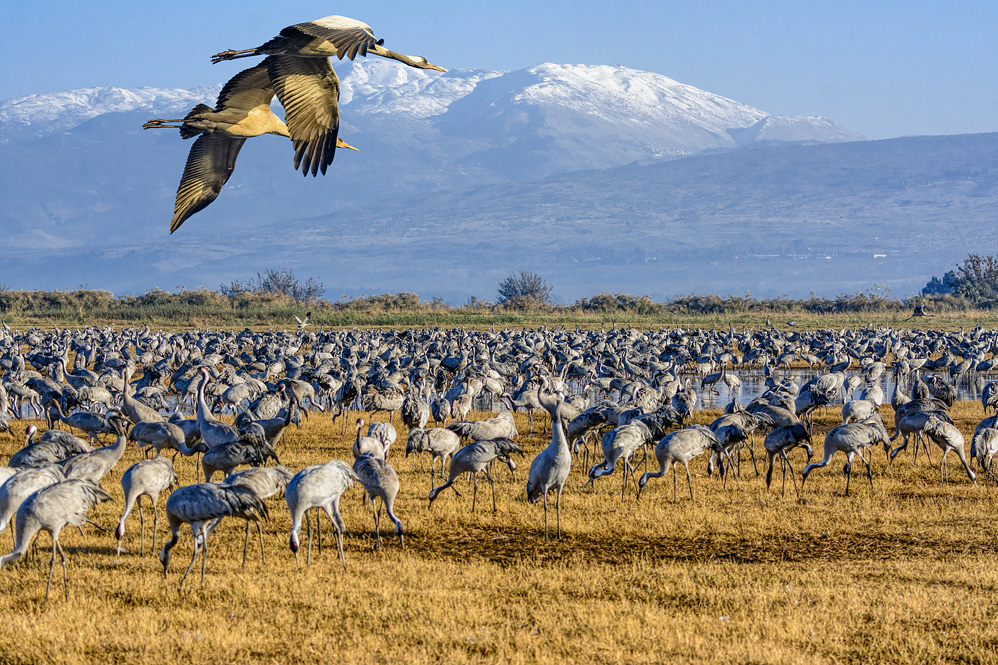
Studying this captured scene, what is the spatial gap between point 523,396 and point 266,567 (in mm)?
9420

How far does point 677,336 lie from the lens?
3600 centimetres

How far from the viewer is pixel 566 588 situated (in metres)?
8.80

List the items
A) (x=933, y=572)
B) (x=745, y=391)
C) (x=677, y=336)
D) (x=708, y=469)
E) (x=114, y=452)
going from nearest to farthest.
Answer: (x=933, y=572)
(x=114, y=452)
(x=708, y=469)
(x=745, y=391)
(x=677, y=336)

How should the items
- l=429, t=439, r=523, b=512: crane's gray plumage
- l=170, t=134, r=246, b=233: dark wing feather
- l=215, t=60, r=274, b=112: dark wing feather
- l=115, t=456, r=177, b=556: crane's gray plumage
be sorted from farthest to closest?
l=429, t=439, r=523, b=512: crane's gray plumage
l=115, t=456, r=177, b=556: crane's gray plumage
l=170, t=134, r=246, b=233: dark wing feather
l=215, t=60, r=274, b=112: dark wing feather

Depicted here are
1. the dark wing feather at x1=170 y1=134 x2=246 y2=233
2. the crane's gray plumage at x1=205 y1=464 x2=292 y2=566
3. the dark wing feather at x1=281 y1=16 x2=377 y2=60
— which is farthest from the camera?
the crane's gray plumage at x1=205 y1=464 x2=292 y2=566

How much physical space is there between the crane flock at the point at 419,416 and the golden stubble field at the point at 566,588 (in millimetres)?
343

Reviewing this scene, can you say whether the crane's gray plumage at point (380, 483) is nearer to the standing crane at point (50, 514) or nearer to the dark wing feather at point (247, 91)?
the standing crane at point (50, 514)

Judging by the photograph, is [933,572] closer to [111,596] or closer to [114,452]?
[111,596]

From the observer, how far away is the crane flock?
9633mm

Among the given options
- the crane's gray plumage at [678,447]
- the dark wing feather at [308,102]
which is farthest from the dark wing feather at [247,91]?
the crane's gray plumage at [678,447]

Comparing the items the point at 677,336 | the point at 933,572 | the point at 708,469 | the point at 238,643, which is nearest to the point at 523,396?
the point at 708,469

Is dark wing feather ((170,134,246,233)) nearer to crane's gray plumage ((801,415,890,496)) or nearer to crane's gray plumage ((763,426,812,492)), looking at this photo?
crane's gray plumage ((763,426,812,492))

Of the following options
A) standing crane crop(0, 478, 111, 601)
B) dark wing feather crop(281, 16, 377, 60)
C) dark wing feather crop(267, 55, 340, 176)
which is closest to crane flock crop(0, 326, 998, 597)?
standing crane crop(0, 478, 111, 601)

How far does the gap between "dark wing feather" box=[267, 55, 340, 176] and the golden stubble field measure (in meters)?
3.61
